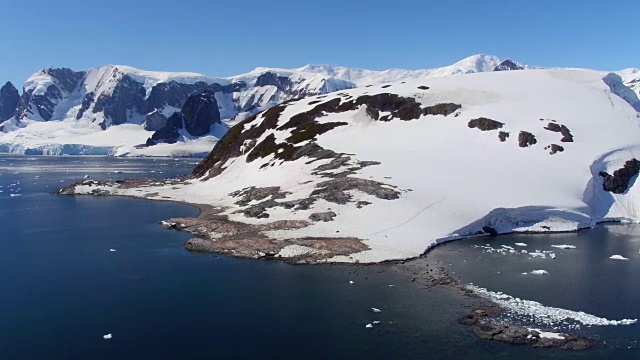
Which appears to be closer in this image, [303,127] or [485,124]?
[485,124]

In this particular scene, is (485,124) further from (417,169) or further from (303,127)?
(303,127)

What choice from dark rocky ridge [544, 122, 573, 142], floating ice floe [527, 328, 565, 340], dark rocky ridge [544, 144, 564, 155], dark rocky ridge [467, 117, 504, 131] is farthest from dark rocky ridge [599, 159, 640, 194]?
floating ice floe [527, 328, 565, 340]

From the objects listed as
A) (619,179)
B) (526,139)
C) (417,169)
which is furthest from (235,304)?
(619,179)

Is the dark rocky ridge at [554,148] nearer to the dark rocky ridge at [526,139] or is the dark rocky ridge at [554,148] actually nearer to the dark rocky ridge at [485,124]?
the dark rocky ridge at [526,139]

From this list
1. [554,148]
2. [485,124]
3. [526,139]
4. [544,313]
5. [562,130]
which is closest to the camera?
[544,313]

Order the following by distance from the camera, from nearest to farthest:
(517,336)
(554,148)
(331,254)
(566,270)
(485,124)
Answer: (517,336)
(566,270)
(331,254)
(554,148)
(485,124)

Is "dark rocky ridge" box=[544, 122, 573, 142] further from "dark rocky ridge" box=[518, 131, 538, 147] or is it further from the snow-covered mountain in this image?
"dark rocky ridge" box=[518, 131, 538, 147]

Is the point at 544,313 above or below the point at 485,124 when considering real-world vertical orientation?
below

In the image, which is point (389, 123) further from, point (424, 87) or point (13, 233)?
point (13, 233)
